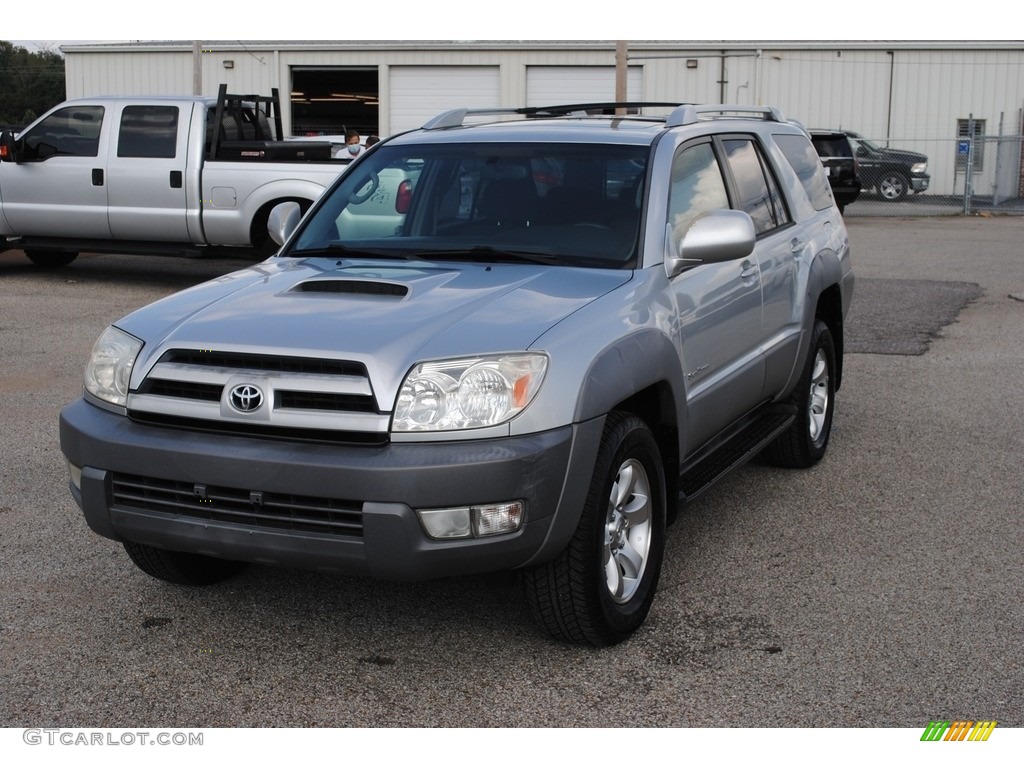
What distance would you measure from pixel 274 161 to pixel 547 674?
997 centimetres

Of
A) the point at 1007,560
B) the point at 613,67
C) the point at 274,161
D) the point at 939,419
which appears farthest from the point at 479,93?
the point at 1007,560

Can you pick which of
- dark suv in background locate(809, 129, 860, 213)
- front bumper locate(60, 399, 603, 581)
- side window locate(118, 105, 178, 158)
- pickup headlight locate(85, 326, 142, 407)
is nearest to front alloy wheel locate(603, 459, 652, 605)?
front bumper locate(60, 399, 603, 581)

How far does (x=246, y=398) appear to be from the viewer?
374 centimetres

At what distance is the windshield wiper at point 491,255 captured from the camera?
4652mm

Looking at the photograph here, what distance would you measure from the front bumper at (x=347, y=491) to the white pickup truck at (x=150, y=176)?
363 inches

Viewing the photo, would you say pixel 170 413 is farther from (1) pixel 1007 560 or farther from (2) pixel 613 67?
(2) pixel 613 67

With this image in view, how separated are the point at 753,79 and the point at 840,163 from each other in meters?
8.57

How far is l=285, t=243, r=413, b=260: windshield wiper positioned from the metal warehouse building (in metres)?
26.8

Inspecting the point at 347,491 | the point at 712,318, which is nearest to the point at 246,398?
the point at 347,491

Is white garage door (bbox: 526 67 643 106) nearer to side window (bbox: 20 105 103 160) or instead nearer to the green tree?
side window (bbox: 20 105 103 160)

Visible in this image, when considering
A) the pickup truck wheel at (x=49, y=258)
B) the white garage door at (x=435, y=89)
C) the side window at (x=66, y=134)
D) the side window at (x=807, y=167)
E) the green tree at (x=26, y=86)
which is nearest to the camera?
the side window at (x=807, y=167)

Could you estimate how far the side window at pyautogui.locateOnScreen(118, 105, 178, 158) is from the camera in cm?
1318
